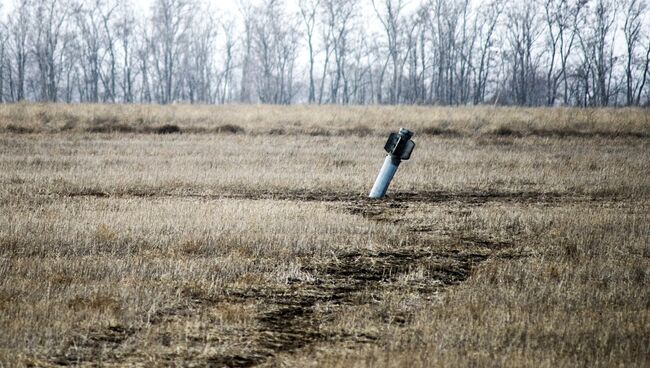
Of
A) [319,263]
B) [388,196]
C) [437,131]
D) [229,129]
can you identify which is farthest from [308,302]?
[437,131]

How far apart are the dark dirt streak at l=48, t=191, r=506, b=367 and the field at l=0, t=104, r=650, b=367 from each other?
3 centimetres

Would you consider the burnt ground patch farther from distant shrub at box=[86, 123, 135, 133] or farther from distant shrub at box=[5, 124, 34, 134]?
distant shrub at box=[5, 124, 34, 134]

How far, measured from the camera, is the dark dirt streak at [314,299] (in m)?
4.85

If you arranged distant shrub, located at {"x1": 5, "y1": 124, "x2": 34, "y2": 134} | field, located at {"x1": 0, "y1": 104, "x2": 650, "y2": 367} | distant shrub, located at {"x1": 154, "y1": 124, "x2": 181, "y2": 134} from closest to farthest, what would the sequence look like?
field, located at {"x1": 0, "y1": 104, "x2": 650, "y2": 367}, distant shrub, located at {"x1": 5, "y1": 124, "x2": 34, "y2": 134}, distant shrub, located at {"x1": 154, "y1": 124, "x2": 181, "y2": 134}

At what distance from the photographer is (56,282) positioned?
21.5 ft

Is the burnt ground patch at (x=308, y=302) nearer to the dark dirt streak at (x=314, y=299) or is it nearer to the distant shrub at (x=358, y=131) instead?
the dark dirt streak at (x=314, y=299)

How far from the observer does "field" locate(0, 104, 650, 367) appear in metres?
5.04

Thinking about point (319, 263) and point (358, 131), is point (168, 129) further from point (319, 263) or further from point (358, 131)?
point (319, 263)

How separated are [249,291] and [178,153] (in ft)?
46.1

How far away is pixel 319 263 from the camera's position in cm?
773

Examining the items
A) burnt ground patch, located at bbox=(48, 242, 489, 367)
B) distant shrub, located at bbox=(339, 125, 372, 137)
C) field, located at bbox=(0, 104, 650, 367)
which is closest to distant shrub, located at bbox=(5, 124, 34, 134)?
field, located at bbox=(0, 104, 650, 367)

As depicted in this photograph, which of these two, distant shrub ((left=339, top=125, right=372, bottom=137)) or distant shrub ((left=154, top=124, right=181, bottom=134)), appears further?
distant shrub ((left=339, top=125, right=372, bottom=137))

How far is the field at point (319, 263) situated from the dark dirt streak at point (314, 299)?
26 mm

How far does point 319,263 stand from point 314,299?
1.36 m
